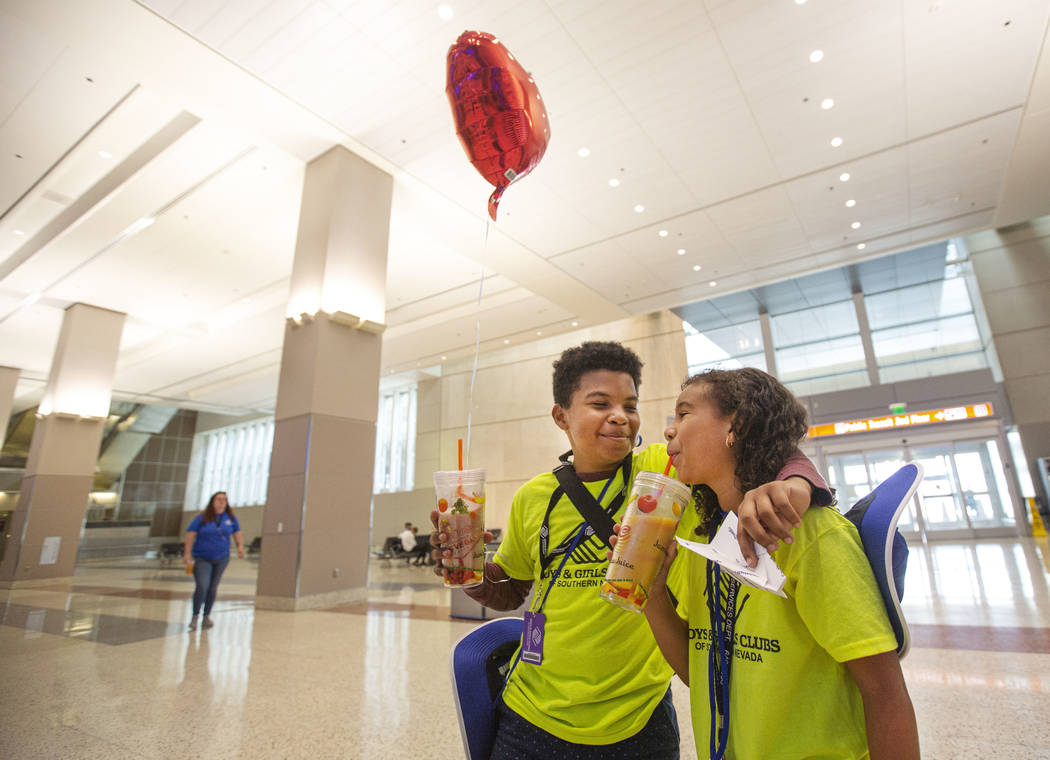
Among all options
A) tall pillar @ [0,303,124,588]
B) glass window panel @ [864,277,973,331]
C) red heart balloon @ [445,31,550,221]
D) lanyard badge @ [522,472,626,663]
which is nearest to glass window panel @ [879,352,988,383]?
glass window panel @ [864,277,973,331]

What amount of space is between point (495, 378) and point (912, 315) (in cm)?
1304

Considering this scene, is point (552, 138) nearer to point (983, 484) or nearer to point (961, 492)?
point (961, 492)

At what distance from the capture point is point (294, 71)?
265 inches

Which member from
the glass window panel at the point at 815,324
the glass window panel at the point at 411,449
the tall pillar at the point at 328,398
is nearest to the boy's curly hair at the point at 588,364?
the tall pillar at the point at 328,398

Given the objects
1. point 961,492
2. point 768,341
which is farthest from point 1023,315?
point 768,341

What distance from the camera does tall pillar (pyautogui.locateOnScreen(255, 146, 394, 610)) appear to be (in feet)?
23.1

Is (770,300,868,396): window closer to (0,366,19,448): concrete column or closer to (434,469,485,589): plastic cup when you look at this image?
(434,469,485,589): plastic cup

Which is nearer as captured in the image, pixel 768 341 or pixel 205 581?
pixel 205 581

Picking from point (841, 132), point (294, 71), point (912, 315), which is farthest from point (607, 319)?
point (294, 71)

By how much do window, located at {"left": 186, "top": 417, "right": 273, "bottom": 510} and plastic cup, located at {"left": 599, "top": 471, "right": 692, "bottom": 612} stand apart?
29.3 m

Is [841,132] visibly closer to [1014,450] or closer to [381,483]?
[1014,450]

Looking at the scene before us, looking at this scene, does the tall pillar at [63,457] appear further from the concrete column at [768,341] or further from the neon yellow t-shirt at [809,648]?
the concrete column at [768,341]

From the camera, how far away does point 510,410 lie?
19.0 metres

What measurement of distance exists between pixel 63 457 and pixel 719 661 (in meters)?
16.1
